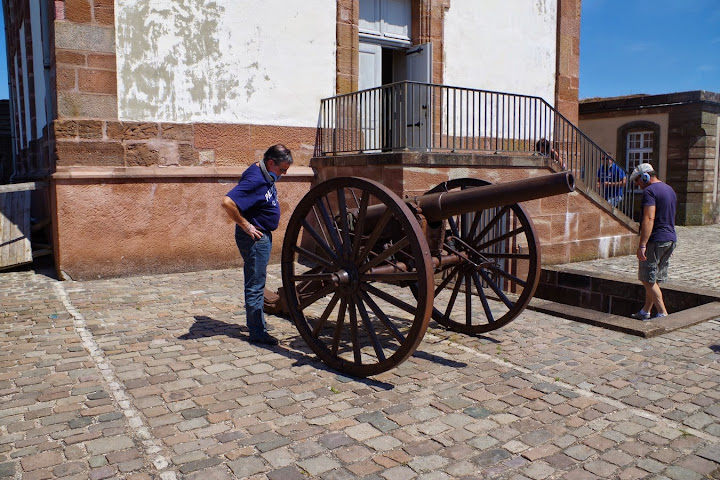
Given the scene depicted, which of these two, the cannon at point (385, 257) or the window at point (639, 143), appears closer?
the cannon at point (385, 257)

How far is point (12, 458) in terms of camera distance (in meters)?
3.28

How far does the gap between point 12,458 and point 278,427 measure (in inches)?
52.9

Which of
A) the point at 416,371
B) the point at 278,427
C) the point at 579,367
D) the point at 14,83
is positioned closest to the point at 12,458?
the point at 278,427

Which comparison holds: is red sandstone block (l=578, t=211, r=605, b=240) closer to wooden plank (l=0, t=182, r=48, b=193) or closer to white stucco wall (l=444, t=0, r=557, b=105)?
white stucco wall (l=444, t=0, r=557, b=105)

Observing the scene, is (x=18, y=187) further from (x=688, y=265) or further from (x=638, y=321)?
(x=688, y=265)

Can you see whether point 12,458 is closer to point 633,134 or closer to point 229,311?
point 229,311

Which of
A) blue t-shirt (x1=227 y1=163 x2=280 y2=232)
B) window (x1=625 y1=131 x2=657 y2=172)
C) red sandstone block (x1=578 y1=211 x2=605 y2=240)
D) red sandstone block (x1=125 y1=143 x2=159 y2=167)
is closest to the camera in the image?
blue t-shirt (x1=227 y1=163 x2=280 y2=232)

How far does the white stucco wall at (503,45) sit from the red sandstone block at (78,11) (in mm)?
6006

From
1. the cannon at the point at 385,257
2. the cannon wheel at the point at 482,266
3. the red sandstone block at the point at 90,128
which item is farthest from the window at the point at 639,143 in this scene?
the red sandstone block at the point at 90,128

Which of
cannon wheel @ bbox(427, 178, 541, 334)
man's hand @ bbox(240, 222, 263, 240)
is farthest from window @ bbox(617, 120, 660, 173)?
man's hand @ bbox(240, 222, 263, 240)

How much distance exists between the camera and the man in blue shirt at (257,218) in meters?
5.14

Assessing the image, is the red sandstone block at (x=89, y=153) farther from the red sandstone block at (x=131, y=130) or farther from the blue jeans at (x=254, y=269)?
the blue jeans at (x=254, y=269)

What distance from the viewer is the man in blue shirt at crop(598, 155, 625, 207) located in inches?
471

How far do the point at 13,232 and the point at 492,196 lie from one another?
23.9ft
